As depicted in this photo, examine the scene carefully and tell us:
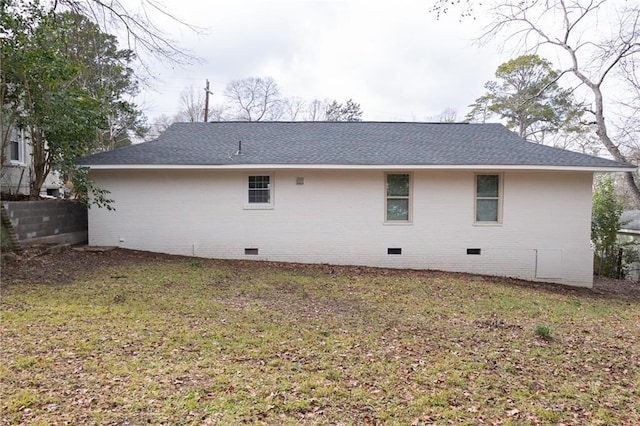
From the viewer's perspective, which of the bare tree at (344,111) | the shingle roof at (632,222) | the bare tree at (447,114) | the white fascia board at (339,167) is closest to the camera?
the white fascia board at (339,167)

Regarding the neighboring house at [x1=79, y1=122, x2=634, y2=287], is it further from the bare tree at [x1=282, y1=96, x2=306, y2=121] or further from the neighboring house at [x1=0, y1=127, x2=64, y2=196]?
the bare tree at [x1=282, y1=96, x2=306, y2=121]

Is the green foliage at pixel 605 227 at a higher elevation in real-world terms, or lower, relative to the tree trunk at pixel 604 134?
lower

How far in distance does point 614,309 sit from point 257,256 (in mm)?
7983

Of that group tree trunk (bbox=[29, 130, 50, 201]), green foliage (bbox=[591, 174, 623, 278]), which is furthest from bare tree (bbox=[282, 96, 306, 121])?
tree trunk (bbox=[29, 130, 50, 201])

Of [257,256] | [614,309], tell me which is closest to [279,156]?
[257,256]

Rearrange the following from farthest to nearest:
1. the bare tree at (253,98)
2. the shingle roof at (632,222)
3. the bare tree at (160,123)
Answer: the bare tree at (253,98) < the bare tree at (160,123) < the shingle roof at (632,222)

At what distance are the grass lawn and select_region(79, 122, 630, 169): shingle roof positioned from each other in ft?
12.1

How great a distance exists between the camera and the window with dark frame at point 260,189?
10344mm

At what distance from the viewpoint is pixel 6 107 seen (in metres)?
8.88

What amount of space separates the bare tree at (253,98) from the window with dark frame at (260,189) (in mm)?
24316

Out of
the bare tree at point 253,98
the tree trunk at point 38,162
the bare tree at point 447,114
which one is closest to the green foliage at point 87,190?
the tree trunk at point 38,162

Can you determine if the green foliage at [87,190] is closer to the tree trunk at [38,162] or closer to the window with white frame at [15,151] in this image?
the tree trunk at [38,162]

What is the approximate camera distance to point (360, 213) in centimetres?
1022

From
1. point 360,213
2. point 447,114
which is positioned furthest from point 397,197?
point 447,114
